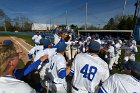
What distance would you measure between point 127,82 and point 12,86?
176 centimetres

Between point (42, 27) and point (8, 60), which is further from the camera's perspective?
point (42, 27)

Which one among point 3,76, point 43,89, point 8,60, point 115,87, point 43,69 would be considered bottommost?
point 43,89

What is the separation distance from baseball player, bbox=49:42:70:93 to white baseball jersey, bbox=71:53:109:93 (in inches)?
12.5

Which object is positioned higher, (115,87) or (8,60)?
(8,60)

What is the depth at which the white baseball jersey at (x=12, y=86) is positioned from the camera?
80.8 inches

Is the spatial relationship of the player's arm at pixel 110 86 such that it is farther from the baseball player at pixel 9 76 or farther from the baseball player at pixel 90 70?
the baseball player at pixel 90 70

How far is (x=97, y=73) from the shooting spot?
4809mm

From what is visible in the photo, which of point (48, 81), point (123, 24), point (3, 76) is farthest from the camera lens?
point (123, 24)

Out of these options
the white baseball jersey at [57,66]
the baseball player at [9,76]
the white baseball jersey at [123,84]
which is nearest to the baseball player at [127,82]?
the white baseball jersey at [123,84]

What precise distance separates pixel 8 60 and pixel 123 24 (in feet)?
169

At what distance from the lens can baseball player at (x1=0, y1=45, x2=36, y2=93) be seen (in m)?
2.08

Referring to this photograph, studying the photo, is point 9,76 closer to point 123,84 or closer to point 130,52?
point 123,84

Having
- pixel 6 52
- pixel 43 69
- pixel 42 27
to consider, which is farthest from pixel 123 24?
pixel 6 52

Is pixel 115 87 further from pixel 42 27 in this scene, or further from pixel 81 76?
pixel 42 27
